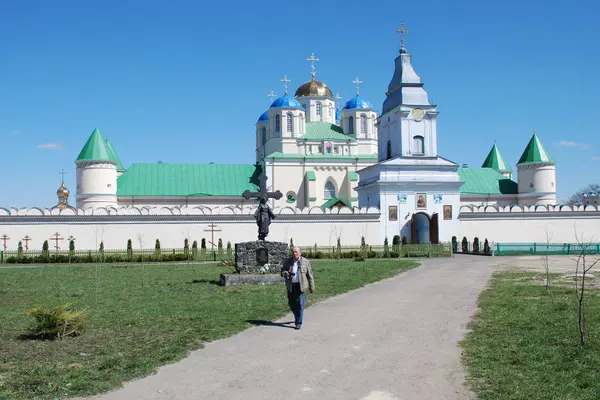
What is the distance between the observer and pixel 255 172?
50969 mm

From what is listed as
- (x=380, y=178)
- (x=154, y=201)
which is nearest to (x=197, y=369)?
(x=380, y=178)

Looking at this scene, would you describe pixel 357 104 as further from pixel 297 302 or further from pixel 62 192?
pixel 297 302

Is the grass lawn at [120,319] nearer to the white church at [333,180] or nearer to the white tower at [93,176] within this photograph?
the white church at [333,180]

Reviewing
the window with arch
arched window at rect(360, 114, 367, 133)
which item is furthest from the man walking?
arched window at rect(360, 114, 367, 133)

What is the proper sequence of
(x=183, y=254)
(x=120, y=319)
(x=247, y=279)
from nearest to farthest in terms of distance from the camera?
(x=120, y=319), (x=247, y=279), (x=183, y=254)

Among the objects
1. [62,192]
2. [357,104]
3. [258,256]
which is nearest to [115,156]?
[62,192]

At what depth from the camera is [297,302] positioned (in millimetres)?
10508

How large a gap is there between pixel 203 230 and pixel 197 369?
29.3m

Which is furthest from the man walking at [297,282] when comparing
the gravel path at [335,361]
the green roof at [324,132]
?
the green roof at [324,132]

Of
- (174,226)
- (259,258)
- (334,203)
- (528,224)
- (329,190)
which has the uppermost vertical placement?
(329,190)

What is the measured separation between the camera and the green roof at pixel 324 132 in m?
51.5

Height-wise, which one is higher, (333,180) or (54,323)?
(333,180)

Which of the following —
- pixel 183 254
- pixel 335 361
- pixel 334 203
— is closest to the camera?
pixel 335 361

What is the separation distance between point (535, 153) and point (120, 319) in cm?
4358
